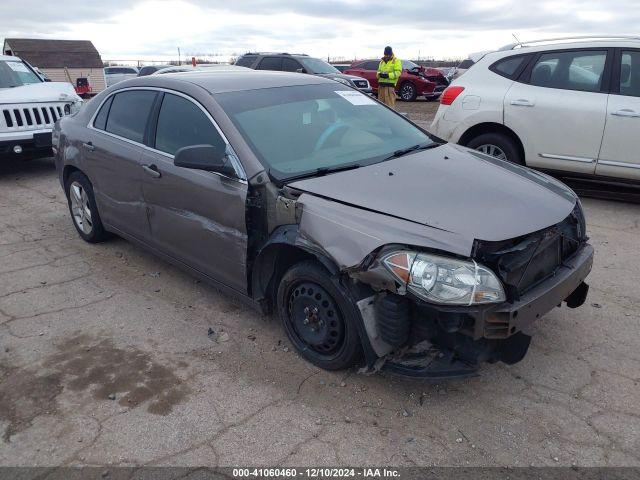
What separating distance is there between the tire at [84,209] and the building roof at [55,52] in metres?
12.1

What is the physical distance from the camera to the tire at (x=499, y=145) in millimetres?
6332

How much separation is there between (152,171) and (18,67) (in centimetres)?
679

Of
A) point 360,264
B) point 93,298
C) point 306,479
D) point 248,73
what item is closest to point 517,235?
point 360,264

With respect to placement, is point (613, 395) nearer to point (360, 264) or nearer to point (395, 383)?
point (395, 383)

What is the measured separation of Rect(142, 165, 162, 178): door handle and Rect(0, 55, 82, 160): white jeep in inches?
195

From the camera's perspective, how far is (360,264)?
106 inches

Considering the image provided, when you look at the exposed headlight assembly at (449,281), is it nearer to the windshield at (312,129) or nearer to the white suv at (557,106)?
the windshield at (312,129)

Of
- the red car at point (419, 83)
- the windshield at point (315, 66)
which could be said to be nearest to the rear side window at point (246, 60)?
the windshield at point (315, 66)

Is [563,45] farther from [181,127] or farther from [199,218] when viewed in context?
[199,218]

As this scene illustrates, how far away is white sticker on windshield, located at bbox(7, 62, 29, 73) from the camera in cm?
886

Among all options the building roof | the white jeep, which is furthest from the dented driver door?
the building roof

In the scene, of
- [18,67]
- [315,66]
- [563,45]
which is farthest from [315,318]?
[315,66]

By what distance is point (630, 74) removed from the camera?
570 centimetres

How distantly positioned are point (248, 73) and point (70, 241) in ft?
8.86
